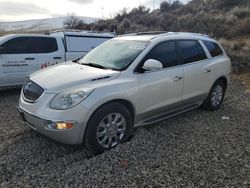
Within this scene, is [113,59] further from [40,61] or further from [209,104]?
[40,61]

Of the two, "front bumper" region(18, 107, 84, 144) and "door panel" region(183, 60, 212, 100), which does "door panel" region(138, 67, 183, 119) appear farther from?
"front bumper" region(18, 107, 84, 144)

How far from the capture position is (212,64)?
19.4ft

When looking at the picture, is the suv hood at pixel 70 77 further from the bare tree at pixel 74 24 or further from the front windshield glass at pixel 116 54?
the bare tree at pixel 74 24

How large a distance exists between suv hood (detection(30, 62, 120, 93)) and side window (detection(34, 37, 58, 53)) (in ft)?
12.6

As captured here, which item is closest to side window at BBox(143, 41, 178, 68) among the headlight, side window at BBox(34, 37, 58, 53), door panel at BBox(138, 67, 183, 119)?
door panel at BBox(138, 67, 183, 119)

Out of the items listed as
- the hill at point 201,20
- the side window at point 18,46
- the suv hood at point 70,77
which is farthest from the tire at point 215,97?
the hill at point 201,20

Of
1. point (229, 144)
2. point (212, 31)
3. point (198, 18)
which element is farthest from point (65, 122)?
point (198, 18)

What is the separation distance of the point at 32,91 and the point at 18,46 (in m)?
4.21

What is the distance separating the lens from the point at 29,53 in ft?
26.1

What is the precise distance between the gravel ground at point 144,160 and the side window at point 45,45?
337 cm

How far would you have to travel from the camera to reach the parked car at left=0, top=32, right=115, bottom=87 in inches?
297

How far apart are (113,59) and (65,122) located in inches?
62.4

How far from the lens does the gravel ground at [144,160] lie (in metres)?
3.40

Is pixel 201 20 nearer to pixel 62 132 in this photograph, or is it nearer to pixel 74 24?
pixel 74 24
